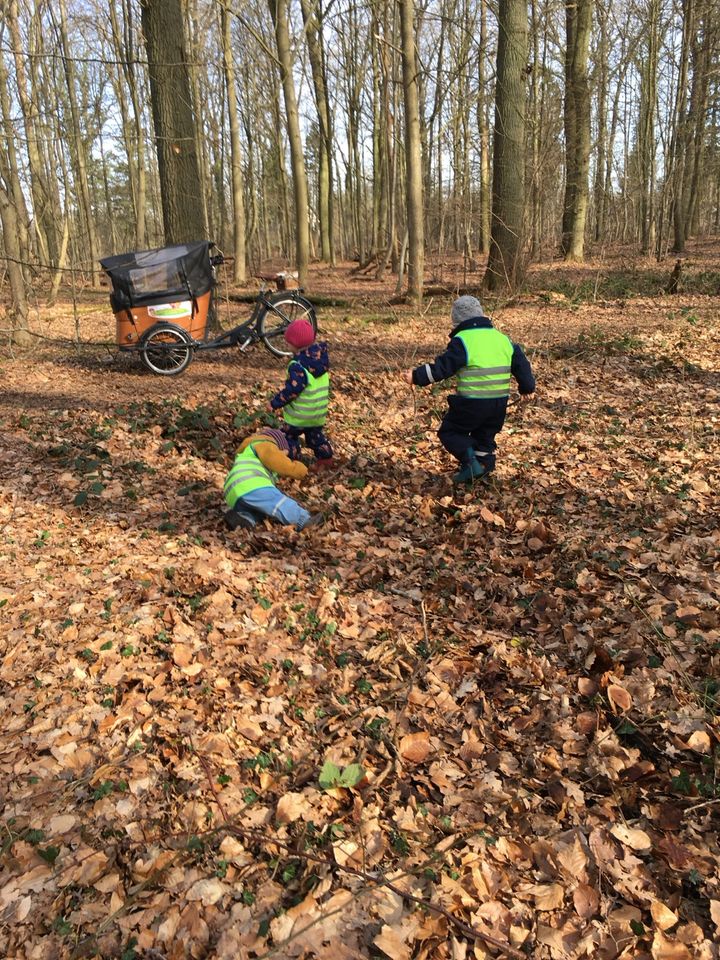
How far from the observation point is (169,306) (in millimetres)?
8688

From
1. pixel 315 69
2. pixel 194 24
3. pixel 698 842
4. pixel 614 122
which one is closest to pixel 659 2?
pixel 614 122

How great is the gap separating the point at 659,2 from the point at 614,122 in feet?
10.6

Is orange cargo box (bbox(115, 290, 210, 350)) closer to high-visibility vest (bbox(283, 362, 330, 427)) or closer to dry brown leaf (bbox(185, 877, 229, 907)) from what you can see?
high-visibility vest (bbox(283, 362, 330, 427))

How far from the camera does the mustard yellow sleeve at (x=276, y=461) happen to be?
5727mm

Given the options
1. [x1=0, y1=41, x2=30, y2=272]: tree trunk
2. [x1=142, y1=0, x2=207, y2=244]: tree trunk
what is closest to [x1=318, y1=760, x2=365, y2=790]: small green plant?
[x1=142, y1=0, x2=207, y2=244]: tree trunk

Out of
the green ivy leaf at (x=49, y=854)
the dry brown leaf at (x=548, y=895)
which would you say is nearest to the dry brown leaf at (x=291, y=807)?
the green ivy leaf at (x=49, y=854)

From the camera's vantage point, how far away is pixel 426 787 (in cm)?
295

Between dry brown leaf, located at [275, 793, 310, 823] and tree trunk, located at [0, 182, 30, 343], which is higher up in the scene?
tree trunk, located at [0, 182, 30, 343]

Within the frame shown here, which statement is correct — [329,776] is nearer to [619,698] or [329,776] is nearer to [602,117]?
[619,698]

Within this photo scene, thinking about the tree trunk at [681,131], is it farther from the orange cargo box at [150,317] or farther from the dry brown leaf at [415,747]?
the dry brown leaf at [415,747]

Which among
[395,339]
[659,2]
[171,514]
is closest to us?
[171,514]

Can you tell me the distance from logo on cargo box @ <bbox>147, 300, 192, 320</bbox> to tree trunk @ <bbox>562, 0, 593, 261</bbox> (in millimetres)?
9788

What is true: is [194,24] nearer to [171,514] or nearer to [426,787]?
[171,514]

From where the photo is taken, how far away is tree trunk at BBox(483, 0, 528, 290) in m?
12.4
